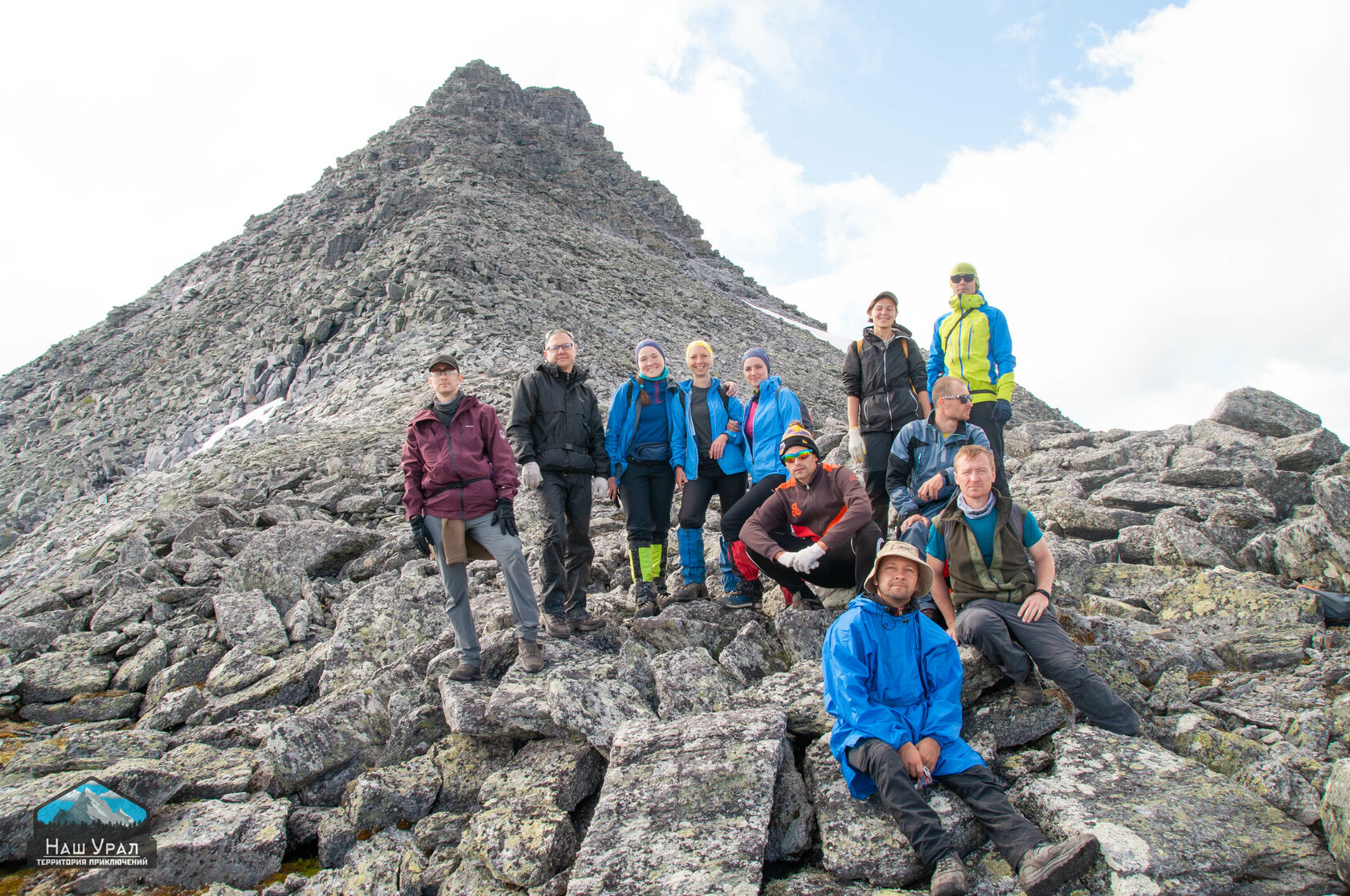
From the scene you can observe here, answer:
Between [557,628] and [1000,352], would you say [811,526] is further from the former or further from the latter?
[1000,352]

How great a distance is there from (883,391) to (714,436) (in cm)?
178

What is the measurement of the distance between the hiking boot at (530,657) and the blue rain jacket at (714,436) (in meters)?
2.31

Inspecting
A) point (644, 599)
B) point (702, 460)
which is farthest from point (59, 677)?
point (702, 460)

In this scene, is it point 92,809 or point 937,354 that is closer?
point 92,809

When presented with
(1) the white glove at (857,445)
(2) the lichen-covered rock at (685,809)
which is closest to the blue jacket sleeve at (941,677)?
(2) the lichen-covered rock at (685,809)

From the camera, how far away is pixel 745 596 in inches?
267

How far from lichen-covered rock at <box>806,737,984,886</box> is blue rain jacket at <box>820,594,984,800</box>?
0.42 feet

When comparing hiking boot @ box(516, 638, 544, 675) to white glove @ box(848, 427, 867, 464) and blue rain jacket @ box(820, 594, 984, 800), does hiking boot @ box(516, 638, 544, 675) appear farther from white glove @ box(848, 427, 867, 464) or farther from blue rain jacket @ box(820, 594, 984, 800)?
white glove @ box(848, 427, 867, 464)

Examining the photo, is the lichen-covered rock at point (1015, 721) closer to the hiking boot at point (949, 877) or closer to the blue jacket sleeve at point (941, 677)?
the blue jacket sleeve at point (941, 677)

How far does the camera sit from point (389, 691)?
6242mm

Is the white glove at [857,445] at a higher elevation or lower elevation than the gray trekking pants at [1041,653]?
higher

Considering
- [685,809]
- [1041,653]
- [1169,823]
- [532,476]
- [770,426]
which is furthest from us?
[770,426]

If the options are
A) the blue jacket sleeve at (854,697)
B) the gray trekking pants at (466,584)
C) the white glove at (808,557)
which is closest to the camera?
the blue jacket sleeve at (854,697)

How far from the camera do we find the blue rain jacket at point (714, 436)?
7.06 meters
